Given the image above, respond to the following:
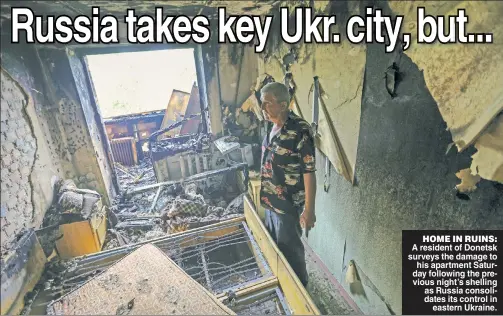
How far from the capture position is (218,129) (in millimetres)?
4379

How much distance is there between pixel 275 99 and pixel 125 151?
5.69 meters

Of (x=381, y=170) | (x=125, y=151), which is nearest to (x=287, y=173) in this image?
(x=381, y=170)

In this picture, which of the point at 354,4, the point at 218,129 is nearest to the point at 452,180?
the point at 354,4

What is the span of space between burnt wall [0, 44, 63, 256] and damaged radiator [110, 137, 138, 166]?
3.06 m

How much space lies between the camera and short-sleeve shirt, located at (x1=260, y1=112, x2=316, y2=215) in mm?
1736

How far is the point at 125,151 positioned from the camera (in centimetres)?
625

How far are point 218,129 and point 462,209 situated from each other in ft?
12.3

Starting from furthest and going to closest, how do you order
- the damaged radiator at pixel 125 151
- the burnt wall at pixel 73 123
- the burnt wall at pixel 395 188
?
the damaged radiator at pixel 125 151, the burnt wall at pixel 73 123, the burnt wall at pixel 395 188

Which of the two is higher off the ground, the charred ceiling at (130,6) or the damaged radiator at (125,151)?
the charred ceiling at (130,6)

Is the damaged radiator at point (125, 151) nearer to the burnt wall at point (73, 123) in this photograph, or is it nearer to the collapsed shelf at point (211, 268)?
the burnt wall at point (73, 123)

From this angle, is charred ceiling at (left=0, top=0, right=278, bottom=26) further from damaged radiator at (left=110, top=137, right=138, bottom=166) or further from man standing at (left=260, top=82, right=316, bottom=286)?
damaged radiator at (left=110, top=137, right=138, bottom=166)

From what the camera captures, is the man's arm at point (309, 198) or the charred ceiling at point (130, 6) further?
the charred ceiling at point (130, 6)

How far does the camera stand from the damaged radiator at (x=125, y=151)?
6.15m

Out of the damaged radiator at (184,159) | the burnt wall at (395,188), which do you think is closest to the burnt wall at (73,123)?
the damaged radiator at (184,159)
